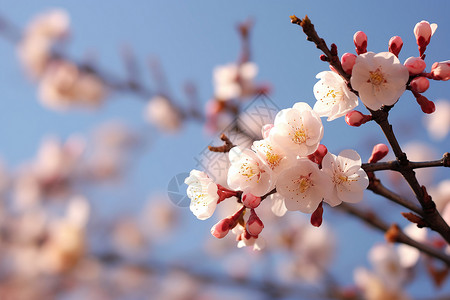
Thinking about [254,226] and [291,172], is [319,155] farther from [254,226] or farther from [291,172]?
[254,226]

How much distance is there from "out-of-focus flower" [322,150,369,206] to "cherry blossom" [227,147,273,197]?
0.43 ft

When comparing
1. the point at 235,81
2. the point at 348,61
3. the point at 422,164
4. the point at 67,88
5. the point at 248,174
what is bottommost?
the point at 422,164

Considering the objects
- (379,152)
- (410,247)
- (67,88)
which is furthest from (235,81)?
(67,88)

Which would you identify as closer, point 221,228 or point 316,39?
point 316,39

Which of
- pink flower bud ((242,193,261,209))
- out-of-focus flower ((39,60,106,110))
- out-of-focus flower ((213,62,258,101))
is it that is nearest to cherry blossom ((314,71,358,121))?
pink flower bud ((242,193,261,209))

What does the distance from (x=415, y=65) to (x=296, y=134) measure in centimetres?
29

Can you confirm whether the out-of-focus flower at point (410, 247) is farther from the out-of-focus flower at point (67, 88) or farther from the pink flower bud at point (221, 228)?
the out-of-focus flower at point (67, 88)

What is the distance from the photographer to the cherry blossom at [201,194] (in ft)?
2.91

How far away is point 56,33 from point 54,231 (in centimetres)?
238

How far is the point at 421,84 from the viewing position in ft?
2.63

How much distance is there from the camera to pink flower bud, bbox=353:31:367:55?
875 millimetres

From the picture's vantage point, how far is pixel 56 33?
4.67 m

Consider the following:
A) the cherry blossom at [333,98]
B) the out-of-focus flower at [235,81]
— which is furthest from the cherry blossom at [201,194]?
the out-of-focus flower at [235,81]

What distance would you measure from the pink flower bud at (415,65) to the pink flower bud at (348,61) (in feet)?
0.39
